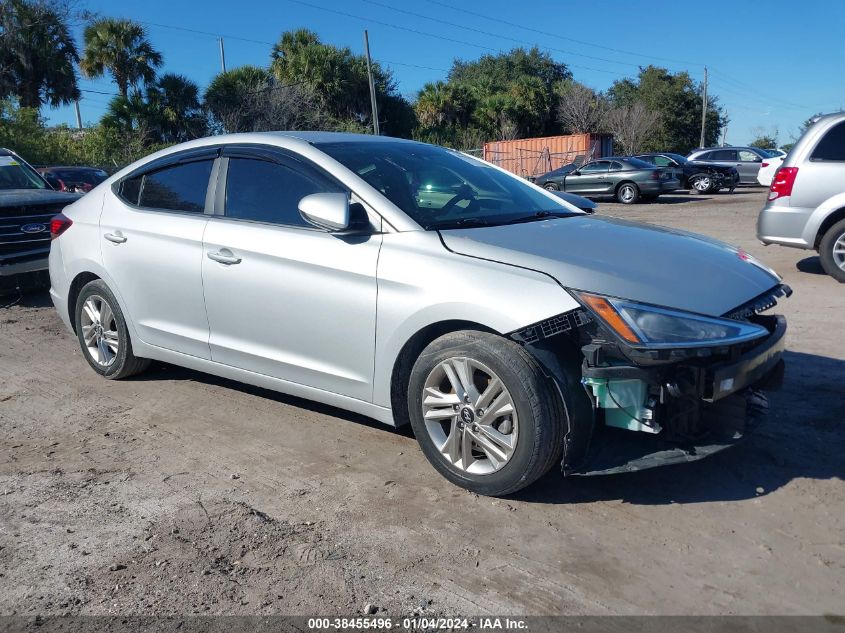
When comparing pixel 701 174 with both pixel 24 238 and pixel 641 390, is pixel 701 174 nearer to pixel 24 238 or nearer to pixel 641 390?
pixel 24 238

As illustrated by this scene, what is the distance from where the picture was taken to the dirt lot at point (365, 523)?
2781 mm

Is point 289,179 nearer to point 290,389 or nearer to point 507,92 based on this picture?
point 290,389

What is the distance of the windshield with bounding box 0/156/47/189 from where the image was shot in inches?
356

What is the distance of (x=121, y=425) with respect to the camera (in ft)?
15.0

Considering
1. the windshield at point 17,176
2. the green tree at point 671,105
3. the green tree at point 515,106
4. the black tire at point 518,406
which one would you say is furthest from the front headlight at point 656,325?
the green tree at point 671,105

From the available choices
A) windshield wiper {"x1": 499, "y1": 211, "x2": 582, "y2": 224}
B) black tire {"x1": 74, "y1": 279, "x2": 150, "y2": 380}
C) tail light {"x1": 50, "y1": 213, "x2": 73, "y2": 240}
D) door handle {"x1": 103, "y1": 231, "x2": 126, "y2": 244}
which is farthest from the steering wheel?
tail light {"x1": 50, "y1": 213, "x2": 73, "y2": 240}

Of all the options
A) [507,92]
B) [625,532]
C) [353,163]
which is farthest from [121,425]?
[507,92]

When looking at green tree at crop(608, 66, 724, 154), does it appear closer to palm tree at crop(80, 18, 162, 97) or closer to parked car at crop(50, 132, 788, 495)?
A: palm tree at crop(80, 18, 162, 97)

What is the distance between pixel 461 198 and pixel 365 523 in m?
1.90

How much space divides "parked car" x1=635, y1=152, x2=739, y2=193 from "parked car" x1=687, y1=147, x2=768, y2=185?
1.02 m

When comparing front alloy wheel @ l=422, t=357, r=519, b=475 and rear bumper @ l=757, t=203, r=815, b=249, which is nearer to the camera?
front alloy wheel @ l=422, t=357, r=519, b=475

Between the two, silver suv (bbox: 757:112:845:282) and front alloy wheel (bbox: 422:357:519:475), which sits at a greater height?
silver suv (bbox: 757:112:845:282)

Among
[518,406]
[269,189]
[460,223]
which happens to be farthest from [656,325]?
[269,189]

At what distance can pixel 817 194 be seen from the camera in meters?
8.41
